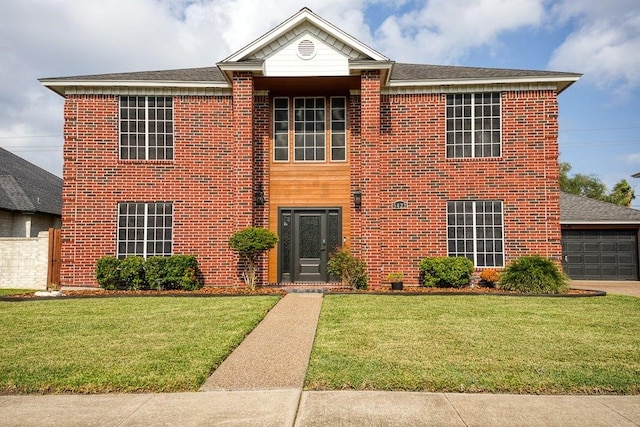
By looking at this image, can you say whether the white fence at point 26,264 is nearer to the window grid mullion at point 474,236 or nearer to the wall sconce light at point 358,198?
the wall sconce light at point 358,198

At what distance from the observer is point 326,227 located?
14.0m

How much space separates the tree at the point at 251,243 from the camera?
1250cm

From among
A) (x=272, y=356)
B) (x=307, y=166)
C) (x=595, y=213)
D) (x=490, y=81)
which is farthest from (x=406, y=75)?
(x=272, y=356)

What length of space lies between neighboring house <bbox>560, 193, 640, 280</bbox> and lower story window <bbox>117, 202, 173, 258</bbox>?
48.6 feet

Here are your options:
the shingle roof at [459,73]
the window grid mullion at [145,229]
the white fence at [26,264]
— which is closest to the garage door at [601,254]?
the shingle roof at [459,73]

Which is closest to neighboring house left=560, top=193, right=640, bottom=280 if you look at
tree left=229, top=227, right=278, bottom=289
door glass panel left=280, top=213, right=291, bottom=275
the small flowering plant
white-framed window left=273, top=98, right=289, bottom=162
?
the small flowering plant

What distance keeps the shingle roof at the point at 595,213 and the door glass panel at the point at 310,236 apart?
10787mm

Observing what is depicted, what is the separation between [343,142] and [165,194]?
5.38m

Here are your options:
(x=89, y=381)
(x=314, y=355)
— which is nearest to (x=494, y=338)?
(x=314, y=355)

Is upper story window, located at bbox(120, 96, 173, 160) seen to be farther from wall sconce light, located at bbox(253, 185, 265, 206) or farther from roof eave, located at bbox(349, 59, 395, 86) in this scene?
roof eave, located at bbox(349, 59, 395, 86)

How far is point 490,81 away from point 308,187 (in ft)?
19.5

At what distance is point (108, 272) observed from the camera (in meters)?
13.0

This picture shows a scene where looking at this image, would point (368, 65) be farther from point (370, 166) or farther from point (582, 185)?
point (582, 185)

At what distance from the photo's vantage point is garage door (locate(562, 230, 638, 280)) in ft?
62.3
